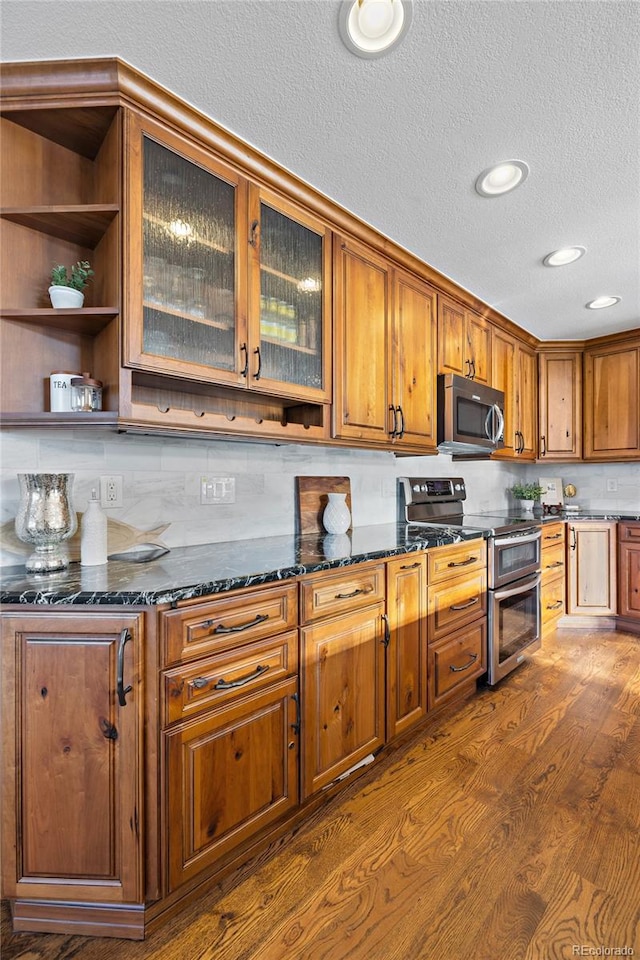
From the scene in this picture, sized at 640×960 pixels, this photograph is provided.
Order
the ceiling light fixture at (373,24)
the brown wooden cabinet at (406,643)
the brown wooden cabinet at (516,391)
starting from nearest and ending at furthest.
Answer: the ceiling light fixture at (373,24)
the brown wooden cabinet at (406,643)
the brown wooden cabinet at (516,391)

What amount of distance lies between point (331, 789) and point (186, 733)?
31.0 inches

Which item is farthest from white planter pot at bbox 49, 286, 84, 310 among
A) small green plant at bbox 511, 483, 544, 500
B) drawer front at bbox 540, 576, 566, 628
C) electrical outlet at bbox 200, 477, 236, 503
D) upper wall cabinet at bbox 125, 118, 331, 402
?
small green plant at bbox 511, 483, 544, 500

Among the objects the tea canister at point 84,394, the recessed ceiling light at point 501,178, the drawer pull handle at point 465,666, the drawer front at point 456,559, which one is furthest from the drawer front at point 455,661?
the recessed ceiling light at point 501,178

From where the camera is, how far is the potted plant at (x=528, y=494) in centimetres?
382

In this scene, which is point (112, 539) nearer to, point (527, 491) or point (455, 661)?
point (455, 661)

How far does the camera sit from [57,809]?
119 cm

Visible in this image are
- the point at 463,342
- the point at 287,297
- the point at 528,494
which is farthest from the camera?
the point at 528,494

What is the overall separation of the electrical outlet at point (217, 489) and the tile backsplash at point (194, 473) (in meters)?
0.02

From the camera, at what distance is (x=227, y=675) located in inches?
51.8

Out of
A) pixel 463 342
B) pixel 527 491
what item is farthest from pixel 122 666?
pixel 527 491

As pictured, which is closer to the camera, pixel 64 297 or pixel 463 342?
pixel 64 297

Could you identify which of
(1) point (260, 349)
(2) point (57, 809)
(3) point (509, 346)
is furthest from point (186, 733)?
(3) point (509, 346)

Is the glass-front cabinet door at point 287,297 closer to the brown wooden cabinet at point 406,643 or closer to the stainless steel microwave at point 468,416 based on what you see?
the brown wooden cabinet at point 406,643

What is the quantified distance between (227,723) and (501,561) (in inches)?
73.0
